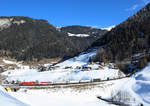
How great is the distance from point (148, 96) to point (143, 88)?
15.9ft

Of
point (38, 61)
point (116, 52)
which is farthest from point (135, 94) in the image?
point (38, 61)

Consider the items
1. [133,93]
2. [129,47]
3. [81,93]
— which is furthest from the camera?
[129,47]

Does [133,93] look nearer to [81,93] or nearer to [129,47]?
[81,93]

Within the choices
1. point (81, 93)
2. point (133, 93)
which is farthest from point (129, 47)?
point (81, 93)

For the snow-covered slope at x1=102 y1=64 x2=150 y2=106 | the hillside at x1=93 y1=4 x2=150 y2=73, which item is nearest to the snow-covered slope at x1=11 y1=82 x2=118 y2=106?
the snow-covered slope at x1=102 y1=64 x2=150 y2=106

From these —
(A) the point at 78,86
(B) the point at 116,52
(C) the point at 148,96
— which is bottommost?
(C) the point at 148,96

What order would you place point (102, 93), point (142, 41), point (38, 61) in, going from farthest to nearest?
1. point (38, 61)
2. point (142, 41)
3. point (102, 93)

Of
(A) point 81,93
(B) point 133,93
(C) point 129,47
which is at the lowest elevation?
(B) point 133,93

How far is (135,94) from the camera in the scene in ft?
132

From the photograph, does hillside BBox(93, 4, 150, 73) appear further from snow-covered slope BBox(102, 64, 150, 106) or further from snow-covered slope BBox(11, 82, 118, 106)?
snow-covered slope BBox(11, 82, 118, 106)

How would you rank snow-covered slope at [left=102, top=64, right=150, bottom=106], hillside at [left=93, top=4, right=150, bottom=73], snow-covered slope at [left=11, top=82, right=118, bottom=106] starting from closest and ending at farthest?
1. snow-covered slope at [left=11, top=82, right=118, bottom=106]
2. snow-covered slope at [left=102, top=64, right=150, bottom=106]
3. hillside at [left=93, top=4, right=150, bottom=73]

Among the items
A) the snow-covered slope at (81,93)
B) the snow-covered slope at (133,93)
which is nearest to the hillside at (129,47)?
the snow-covered slope at (133,93)

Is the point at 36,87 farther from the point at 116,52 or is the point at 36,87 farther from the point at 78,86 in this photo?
the point at 116,52

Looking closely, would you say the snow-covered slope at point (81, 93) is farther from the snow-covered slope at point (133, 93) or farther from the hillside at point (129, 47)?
the hillside at point (129, 47)
